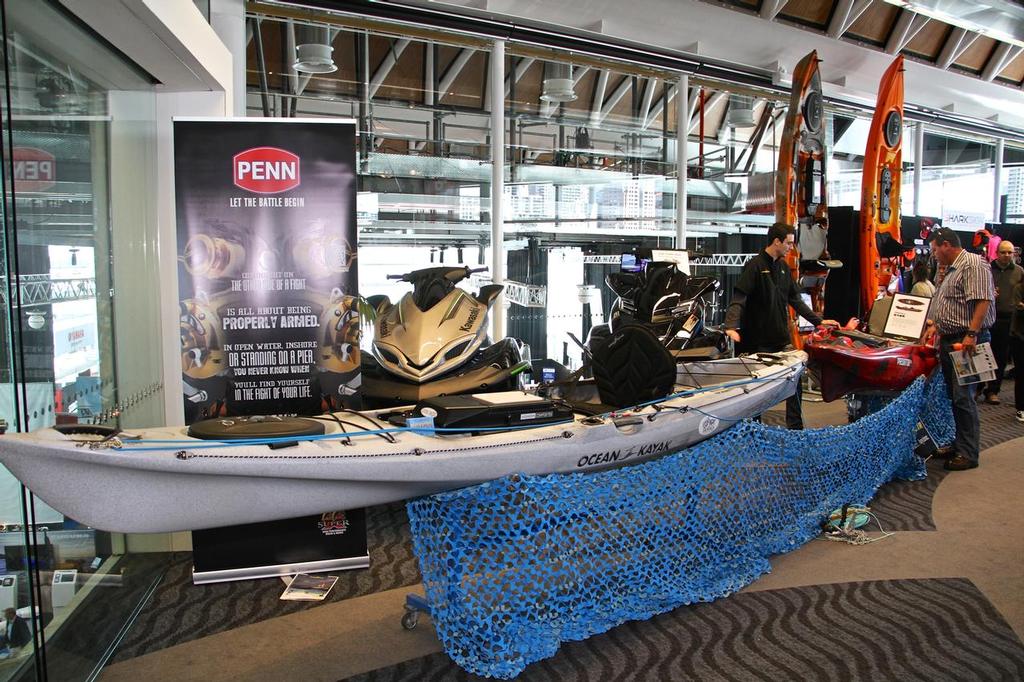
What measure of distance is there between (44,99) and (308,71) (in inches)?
148

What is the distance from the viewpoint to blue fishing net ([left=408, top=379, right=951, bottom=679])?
8.02 ft

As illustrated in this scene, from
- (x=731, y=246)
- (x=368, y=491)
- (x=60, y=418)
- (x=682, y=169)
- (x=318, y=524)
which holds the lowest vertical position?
(x=318, y=524)

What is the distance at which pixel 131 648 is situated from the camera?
8.51 feet

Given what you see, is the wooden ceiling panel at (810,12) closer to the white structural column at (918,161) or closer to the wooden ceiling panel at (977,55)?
the wooden ceiling panel at (977,55)

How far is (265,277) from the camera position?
3246 millimetres

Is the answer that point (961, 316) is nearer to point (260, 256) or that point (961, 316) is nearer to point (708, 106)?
point (260, 256)

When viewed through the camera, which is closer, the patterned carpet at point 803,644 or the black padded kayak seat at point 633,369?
the patterned carpet at point 803,644

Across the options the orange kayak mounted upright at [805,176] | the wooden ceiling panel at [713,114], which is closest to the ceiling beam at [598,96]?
the wooden ceiling panel at [713,114]

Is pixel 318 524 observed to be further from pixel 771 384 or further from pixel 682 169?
pixel 682 169

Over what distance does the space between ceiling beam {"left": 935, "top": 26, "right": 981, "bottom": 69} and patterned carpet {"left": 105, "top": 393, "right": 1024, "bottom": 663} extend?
23.5ft

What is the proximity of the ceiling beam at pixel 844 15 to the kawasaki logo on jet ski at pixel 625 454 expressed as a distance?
6.52 metres

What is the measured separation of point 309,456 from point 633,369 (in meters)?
1.49

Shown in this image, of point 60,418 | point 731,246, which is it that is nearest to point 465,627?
point 60,418

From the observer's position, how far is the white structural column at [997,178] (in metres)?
11.9
